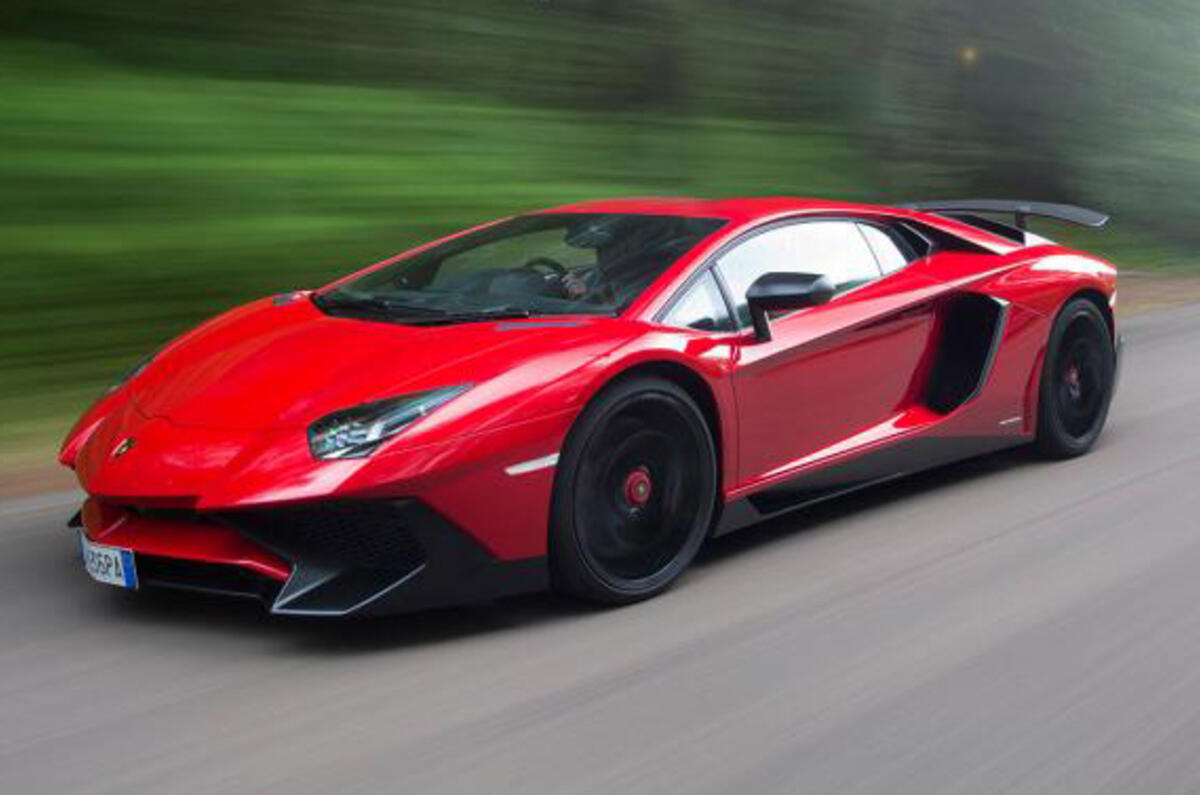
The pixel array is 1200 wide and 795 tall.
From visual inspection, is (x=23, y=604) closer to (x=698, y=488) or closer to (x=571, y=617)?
(x=571, y=617)

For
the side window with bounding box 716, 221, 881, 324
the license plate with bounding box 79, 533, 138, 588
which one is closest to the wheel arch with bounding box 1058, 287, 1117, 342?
the side window with bounding box 716, 221, 881, 324

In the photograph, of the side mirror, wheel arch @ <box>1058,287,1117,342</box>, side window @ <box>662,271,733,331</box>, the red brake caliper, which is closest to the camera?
the red brake caliper

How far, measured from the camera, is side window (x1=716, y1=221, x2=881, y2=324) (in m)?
4.83

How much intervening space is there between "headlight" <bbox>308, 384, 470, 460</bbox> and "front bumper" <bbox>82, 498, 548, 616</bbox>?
0.15 meters

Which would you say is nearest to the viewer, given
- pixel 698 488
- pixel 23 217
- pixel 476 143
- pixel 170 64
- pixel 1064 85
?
pixel 698 488

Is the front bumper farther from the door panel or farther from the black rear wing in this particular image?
the black rear wing

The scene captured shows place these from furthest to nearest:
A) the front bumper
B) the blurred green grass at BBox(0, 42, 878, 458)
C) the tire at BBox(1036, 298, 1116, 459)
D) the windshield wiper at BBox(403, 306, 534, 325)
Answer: the blurred green grass at BBox(0, 42, 878, 458)
the tire at BBox(1036, 298, 1116, 459)
the windshield wiper at BBox(403, 306, 534, 325)
the front bumper

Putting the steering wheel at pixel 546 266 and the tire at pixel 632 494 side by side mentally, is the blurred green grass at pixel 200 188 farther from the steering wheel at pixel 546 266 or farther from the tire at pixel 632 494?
the tire at pixel 632 494

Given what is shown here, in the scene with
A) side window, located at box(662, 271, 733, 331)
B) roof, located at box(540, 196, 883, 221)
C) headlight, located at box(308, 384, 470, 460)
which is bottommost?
headlight, located at box(308, 384, 470, 460)

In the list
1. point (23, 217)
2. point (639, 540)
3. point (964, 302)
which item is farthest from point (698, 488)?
point (23, 217)

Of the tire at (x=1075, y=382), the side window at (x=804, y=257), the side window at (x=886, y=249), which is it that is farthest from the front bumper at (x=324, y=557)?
the tire at (x=1075, y=382)

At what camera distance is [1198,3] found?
18391 mm

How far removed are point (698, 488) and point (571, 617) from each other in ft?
1.86

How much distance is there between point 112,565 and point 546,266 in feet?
5.42
